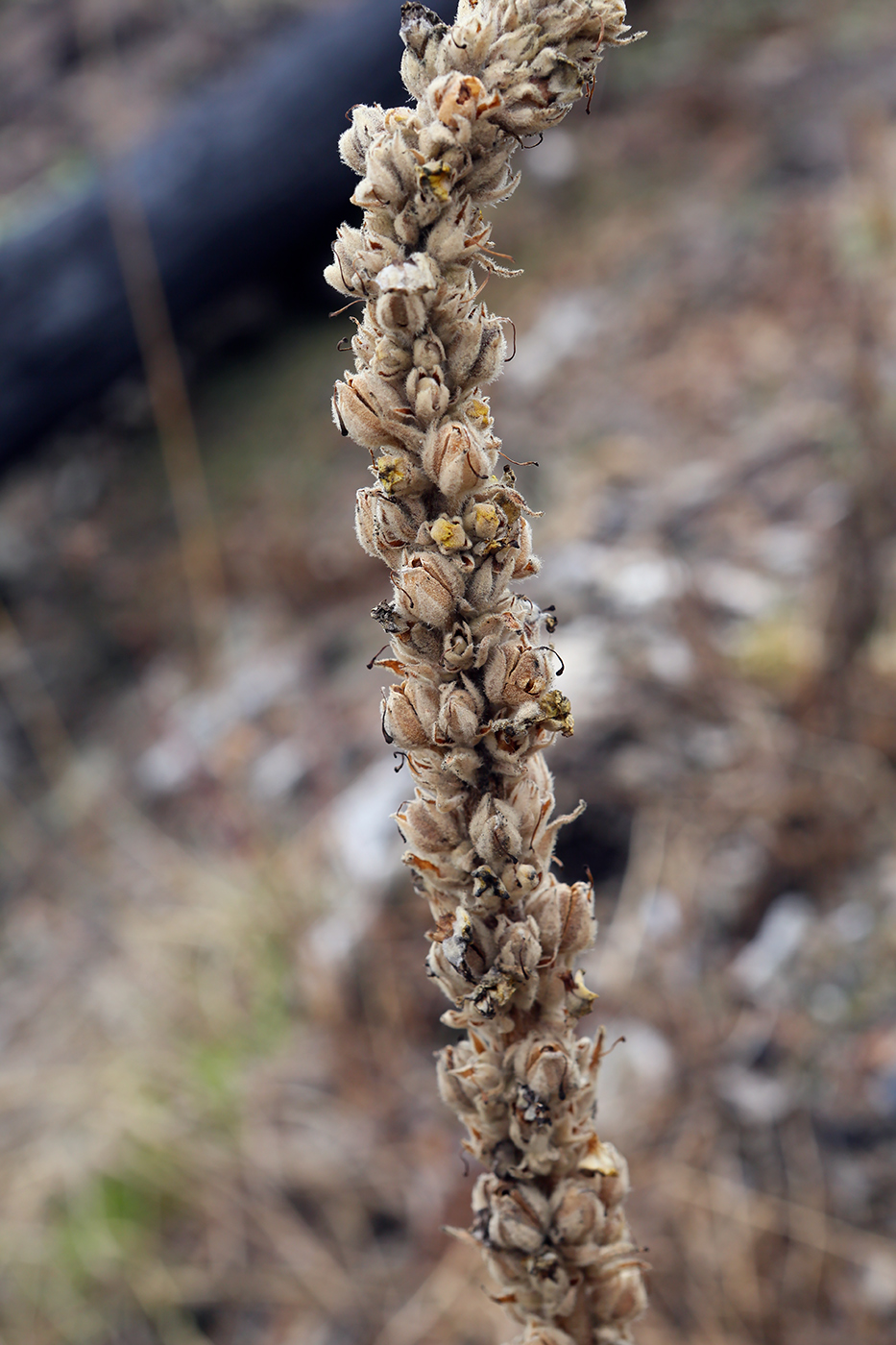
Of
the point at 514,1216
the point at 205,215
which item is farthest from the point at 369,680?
the point at 514,1216

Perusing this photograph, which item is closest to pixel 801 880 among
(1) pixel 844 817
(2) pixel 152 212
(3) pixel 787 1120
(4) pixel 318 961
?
(1) pixel 844 817

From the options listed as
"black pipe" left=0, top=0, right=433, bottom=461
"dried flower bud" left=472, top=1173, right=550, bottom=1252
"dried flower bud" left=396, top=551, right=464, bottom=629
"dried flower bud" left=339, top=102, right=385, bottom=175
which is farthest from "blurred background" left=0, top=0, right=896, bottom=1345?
"dried flower bud" left=339, top=102, right=385, bottom=175

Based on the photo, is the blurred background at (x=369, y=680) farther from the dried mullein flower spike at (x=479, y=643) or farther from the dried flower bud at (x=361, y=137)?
the dried flower bud at (x=361, y=137)

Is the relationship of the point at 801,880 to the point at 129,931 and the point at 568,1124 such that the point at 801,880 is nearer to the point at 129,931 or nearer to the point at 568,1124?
the point at 568,1124

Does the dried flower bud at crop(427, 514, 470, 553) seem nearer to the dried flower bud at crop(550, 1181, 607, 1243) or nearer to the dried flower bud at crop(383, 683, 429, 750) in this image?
the dried flower bud at crop(383, 683, 429, 750)

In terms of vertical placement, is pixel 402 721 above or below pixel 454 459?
below

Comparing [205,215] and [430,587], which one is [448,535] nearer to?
[430,587]
